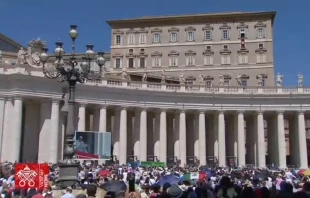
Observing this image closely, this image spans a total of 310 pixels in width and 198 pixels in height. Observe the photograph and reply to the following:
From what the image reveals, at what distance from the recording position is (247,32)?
8181 centimetres

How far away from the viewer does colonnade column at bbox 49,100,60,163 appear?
49.7 m

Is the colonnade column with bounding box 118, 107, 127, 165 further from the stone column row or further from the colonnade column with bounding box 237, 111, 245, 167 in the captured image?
the colonnade column with bounding box 237, 111, 245, 167

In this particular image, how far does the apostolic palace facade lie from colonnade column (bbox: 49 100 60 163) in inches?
4.5

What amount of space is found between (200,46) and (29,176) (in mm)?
67725

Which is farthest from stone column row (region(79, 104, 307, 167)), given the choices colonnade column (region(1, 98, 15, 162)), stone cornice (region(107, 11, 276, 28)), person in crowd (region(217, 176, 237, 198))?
Result: person in crowd (region(217, 176, 237, 198))

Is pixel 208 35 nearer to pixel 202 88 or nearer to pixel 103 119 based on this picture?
pixel 202 88

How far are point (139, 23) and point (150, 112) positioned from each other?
2922cm

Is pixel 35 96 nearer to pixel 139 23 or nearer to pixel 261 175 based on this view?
pixel 261 175

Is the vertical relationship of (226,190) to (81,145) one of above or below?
below

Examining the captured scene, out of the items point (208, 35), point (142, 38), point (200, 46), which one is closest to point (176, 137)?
point (200, 46)

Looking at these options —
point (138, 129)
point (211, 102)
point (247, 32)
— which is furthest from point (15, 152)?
point (247, 32)

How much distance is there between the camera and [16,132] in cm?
4806

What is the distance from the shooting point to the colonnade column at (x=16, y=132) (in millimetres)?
47688

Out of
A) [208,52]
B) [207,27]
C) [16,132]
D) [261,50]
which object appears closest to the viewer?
[16,132]
